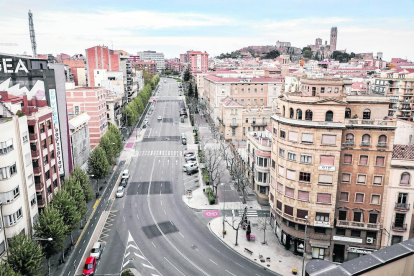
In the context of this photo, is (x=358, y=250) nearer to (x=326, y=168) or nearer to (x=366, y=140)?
(x=326, y=168)

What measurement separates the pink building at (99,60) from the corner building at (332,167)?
11781 centimetres

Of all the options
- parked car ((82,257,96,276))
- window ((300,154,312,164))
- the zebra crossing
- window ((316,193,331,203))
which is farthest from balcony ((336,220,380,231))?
A: the zebra crossing

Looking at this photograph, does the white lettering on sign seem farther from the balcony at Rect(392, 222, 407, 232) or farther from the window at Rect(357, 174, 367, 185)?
the balcony at Rect(392, 222, 407, 232)

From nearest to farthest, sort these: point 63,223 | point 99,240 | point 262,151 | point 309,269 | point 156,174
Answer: point 309,269 < point 63,223 < point 99,240 < point 262,151 < point 156,174

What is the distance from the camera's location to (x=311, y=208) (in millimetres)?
→ 49844

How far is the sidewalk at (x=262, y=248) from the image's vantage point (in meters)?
48.4

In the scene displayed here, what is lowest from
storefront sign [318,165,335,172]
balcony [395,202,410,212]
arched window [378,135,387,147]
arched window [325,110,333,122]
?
balcony [395,202,410,212]

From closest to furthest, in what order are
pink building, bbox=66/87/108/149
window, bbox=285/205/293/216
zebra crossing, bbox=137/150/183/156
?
window, bbox=285/205/293/216
pink building, bbox=66/87/108/149
zebra crossing, bbox=137/150/183/156

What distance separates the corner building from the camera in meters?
47.6

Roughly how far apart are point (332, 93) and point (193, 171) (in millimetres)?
44883

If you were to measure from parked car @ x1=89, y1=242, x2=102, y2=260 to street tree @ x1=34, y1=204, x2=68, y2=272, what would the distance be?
4.98m

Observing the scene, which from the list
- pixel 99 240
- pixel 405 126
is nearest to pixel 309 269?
pixel 99 240

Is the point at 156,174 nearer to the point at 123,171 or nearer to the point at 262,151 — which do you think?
the point at 123,171

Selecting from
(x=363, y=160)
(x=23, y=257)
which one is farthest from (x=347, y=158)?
(x=23, y=257)
